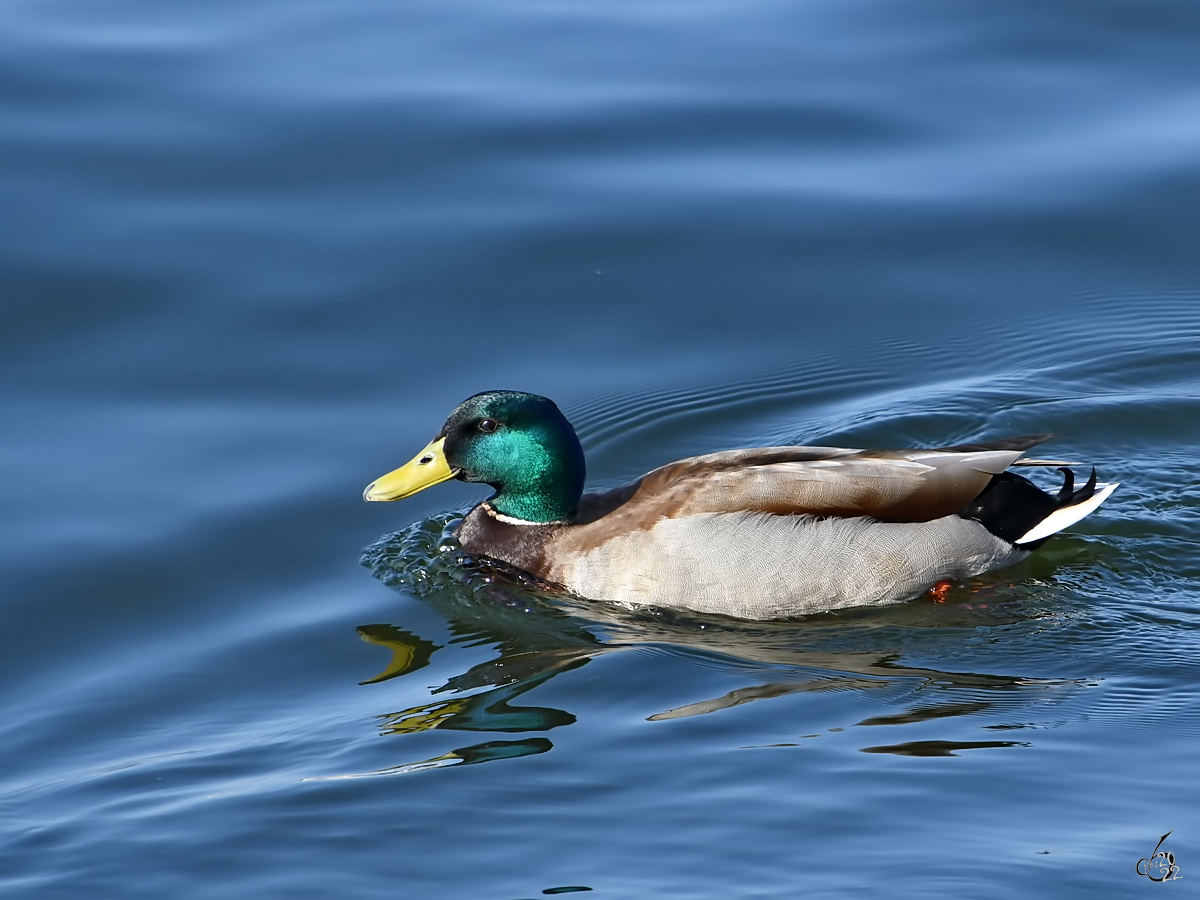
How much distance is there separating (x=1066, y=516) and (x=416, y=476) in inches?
128

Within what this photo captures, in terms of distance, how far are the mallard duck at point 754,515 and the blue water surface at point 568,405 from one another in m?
0.19

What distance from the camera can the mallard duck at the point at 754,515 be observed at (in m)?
8.31

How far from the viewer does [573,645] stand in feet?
25.9

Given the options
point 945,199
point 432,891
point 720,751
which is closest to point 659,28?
point 945,199

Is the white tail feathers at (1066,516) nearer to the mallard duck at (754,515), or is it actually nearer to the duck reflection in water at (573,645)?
the mallard duck at (754,515)

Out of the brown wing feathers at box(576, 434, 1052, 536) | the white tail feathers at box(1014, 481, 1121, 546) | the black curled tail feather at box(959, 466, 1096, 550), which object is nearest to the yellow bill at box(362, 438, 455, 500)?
the brown wing feathers at box(576, 434, 1052, 536)

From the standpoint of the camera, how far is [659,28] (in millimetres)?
14258

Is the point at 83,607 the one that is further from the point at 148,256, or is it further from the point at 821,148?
the point at 821,148

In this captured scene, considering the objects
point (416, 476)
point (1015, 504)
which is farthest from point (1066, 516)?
point (416, 476)

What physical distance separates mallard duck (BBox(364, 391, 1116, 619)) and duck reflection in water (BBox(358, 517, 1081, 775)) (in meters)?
0.14

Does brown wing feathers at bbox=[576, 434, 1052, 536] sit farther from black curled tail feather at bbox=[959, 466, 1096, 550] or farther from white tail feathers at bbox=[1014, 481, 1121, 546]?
white tail feathers at bbox=[1014, 481, 1121, 546]

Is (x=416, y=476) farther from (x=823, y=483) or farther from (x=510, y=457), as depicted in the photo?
(x=823, y=483)

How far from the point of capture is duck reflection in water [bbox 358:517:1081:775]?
22.9 ft

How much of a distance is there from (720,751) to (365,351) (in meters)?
4.81
